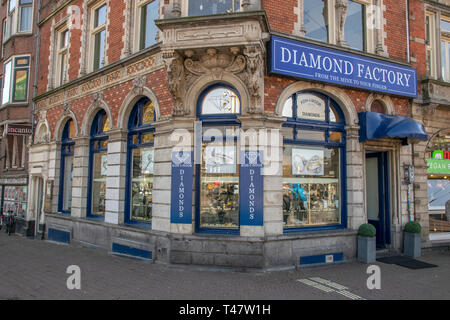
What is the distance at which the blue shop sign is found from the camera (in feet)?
29.3

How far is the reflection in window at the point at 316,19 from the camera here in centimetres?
998

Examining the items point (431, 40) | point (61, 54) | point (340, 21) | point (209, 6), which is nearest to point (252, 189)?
point (209, 6)

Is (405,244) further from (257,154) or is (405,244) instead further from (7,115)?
(7,115)

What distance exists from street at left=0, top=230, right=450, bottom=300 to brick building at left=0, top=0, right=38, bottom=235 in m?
8.56

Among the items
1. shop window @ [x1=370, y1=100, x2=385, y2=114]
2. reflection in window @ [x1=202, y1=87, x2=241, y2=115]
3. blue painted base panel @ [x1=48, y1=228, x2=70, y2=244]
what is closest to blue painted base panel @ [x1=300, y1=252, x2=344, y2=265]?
reflection in window @ [x1=202, y1=87, x2=241, y2=115]

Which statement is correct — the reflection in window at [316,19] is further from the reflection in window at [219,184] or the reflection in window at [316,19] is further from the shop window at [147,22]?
the shop window at [147,22]

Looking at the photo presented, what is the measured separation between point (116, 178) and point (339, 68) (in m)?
7.93

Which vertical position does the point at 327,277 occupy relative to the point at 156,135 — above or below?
below

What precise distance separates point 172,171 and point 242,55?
361 cm

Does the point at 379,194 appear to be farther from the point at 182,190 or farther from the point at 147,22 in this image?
the point at 147,22

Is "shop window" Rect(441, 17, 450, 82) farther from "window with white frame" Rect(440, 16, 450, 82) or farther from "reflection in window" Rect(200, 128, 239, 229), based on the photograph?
"reflection in window" Rect(200, 128, 239, 229)

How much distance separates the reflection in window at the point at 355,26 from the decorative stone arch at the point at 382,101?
1.70 metres

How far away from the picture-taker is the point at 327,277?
8.03 meters

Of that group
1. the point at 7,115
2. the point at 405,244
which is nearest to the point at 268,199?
the point at 405,244
